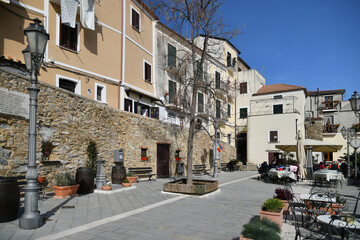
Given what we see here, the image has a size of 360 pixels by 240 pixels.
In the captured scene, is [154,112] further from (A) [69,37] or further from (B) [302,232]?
(B) [302,232]

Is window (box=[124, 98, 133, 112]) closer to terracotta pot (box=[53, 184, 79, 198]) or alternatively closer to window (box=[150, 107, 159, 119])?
window (box=[150, 107, 159, 119])

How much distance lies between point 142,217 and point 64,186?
11.3ft

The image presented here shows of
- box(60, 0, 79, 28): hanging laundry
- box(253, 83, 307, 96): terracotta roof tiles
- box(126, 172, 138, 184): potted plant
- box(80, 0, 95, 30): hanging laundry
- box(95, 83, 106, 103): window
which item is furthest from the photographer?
box(253, 83, 307, 96): terracotta roof tiles

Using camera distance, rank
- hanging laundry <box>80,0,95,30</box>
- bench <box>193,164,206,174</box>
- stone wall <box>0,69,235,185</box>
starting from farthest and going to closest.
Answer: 1. bench <box>193,164,206,174</box>
2. hanging laundry <box>80,0,95,30</box>
3. stone wall <box>0,69,235,185</box>

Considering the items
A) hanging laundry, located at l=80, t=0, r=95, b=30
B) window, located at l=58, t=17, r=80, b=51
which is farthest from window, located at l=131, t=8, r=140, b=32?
window, located at l=58, t=17, r=80, b=51

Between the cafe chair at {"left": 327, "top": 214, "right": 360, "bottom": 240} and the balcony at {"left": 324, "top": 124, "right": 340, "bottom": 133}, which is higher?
the balcony at {"left": 324, "top": 124, "right": 340, "bottom": 133}

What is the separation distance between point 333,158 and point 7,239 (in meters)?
34.3

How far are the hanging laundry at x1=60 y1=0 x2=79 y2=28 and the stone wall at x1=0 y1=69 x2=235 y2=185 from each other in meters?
4.43

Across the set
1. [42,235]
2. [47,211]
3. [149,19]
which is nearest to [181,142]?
[149,19]

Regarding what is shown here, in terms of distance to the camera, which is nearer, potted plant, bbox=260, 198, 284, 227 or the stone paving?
the stone paving

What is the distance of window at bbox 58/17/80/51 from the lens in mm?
13310

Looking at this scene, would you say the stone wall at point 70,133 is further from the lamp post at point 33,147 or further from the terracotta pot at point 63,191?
A: the lamp post at point 33,147

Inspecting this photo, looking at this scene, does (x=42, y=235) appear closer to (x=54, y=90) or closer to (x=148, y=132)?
(x=54, y=90)

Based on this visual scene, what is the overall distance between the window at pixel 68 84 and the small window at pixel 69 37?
1.64 meters
